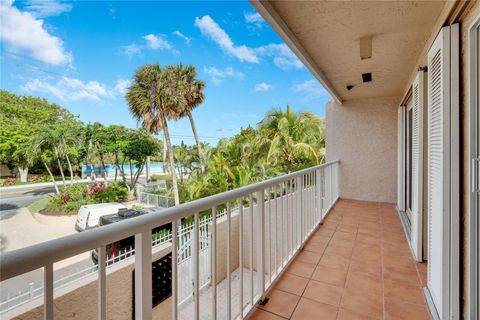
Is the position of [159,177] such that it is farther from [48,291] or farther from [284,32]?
[48,291]

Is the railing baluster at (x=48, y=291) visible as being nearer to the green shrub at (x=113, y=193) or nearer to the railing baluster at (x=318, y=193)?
the railing baluster at (x=318, y=193)

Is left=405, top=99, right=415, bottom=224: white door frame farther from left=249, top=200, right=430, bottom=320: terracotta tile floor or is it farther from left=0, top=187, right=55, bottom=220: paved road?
left=0, top=187, right=55, bottom=220: paved road

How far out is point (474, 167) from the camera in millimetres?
1329

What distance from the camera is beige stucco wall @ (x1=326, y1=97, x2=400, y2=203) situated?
513cm

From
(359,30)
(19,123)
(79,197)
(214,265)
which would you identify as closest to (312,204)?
(359,30)

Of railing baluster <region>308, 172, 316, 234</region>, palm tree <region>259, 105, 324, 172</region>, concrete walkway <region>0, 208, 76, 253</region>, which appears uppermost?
palm tree <region>259, 105, 324, 172</region>

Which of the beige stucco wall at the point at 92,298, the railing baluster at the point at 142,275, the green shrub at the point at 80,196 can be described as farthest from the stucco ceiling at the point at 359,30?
the green shrub at the point at 80,196

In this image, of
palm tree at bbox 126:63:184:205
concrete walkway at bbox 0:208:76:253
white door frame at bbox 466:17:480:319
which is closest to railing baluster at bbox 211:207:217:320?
white door frame at bbox 466:17:480:319

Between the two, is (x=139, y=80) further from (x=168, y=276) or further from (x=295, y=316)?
(x=295, y=316)

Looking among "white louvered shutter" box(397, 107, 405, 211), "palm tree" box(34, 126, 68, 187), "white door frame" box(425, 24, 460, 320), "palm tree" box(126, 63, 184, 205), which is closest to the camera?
"white door frame" box(425, 24, 460, 320)

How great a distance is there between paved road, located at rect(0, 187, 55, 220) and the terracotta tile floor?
51.6ft

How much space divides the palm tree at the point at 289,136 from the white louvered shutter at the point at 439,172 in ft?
19.1

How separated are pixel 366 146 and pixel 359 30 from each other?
3582 mm

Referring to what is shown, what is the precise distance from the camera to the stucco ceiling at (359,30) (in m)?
1.97
